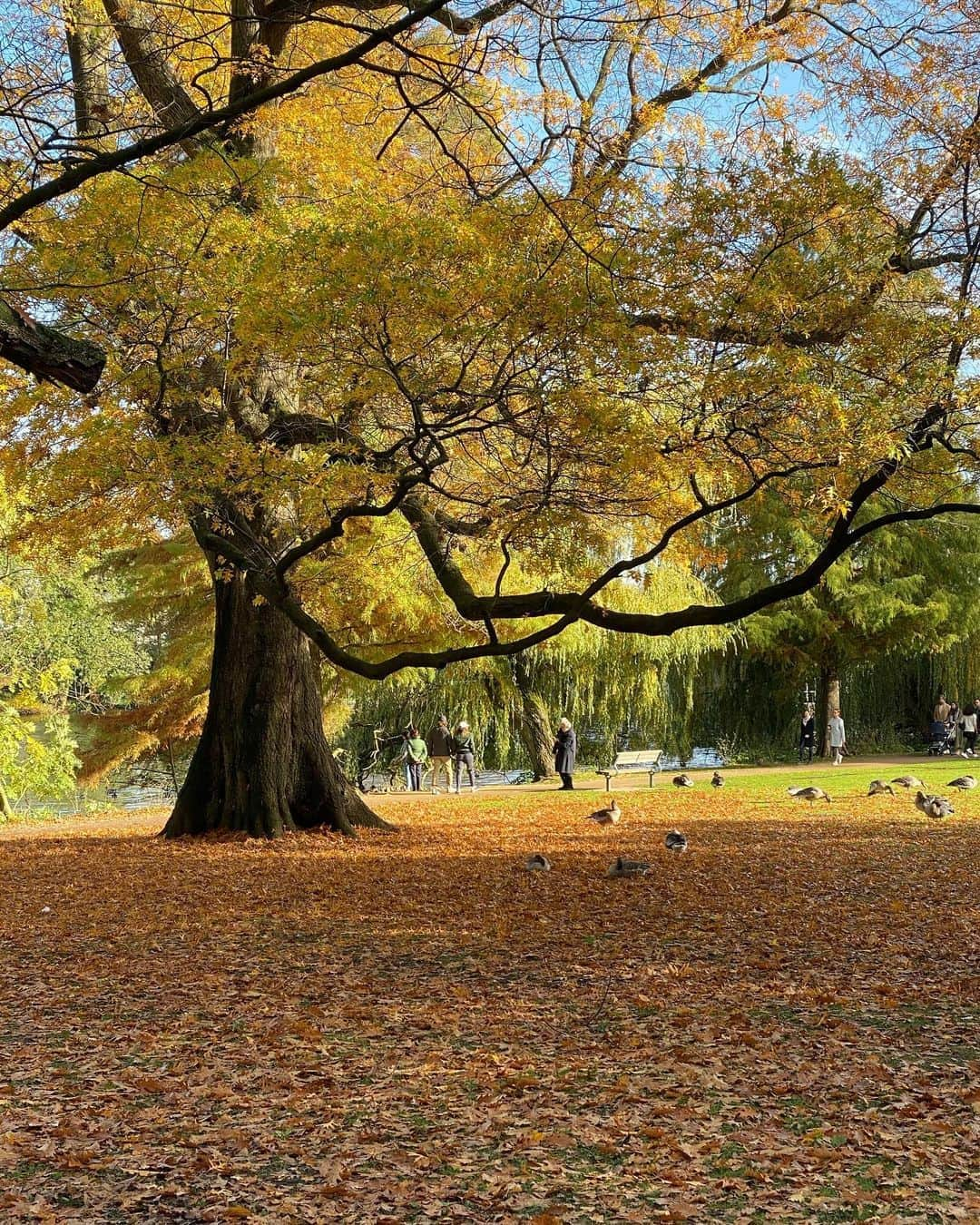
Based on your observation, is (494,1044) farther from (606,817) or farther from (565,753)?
(565,753)

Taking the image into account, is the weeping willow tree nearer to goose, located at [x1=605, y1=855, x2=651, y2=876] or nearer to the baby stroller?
→ the baby stroller

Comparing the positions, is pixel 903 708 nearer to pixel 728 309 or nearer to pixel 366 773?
pixel 366 773

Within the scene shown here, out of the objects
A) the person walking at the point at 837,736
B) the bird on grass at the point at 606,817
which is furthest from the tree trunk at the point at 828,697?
the bird on grass at the point at 606,817

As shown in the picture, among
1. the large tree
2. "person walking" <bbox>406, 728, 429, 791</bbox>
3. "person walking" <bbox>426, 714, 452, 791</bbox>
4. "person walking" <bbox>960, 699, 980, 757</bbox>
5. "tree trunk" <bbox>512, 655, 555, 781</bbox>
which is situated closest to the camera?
the large tree

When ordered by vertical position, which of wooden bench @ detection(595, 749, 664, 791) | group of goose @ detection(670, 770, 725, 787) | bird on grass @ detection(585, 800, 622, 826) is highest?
wooden bench @ detection(595, 749, 664, 791)

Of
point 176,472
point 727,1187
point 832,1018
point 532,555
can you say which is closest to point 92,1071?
point 727,1187

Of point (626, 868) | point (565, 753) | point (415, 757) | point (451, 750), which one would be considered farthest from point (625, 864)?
point (415, 757)

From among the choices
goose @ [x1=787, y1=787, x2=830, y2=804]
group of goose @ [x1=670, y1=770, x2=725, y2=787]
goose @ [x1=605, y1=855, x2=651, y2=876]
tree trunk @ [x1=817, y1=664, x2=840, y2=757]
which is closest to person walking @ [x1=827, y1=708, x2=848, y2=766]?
tree trunk @ [x1=817, y1=664, x2=840, y2=757]

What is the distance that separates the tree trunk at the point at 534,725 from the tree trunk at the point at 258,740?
10342 millimetres

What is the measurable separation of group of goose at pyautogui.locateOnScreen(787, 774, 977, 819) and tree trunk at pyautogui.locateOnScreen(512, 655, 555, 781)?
23.5 ft

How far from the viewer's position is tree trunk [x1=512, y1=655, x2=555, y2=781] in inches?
951

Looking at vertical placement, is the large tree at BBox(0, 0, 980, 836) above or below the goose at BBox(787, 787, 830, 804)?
above

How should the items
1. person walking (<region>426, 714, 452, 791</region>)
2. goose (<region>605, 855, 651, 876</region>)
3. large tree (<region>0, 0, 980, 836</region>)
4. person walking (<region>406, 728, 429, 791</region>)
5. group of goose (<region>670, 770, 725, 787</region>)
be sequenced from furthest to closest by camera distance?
person walking (<region>406, 728, 429, 791</region>)
person walking (<region>426, 714, 452, 791</region>)
group of goose (<region>670, 770, 725, 787</region>)
goose (<region>605, 855, 651, 876</region>)
large tree (<region>0, 0, 980, 836</region>)

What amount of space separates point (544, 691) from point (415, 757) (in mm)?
3226
